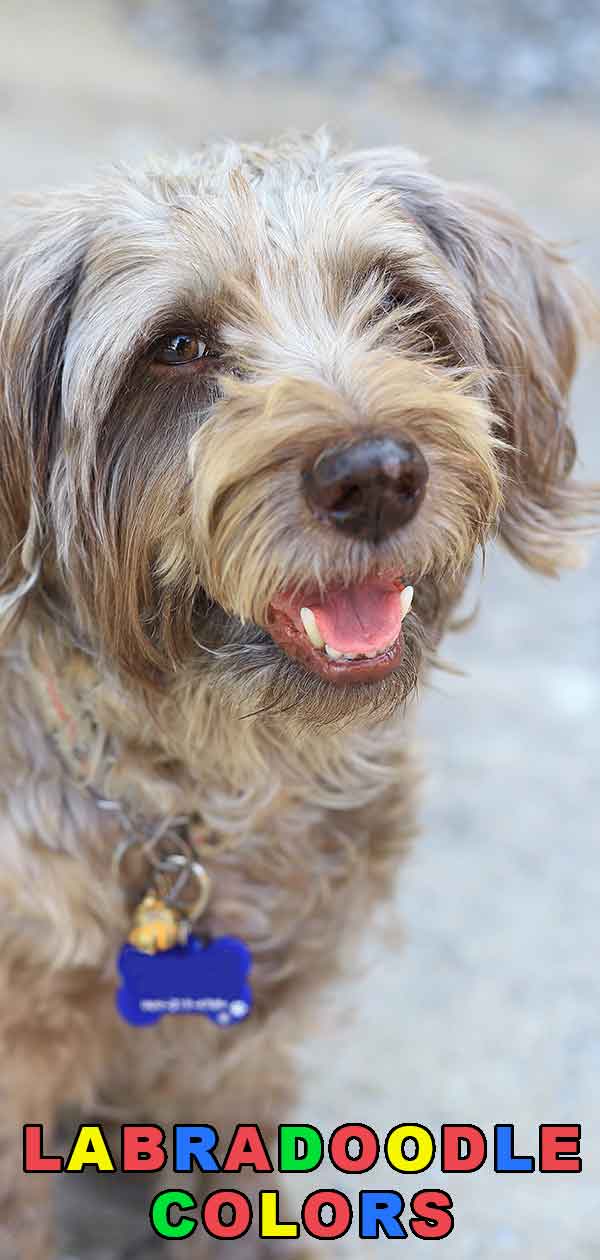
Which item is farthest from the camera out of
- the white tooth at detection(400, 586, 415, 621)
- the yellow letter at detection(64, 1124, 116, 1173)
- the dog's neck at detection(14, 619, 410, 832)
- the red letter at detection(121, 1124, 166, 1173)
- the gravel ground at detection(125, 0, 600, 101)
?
the gravel ground at detection(125, 0, 600, 101)

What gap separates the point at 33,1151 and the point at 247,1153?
414 millimetres

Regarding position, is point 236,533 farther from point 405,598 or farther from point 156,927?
point 156,927

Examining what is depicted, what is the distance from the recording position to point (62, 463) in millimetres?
1956

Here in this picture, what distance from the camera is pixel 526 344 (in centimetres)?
222

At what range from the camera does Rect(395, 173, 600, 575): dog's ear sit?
216cm

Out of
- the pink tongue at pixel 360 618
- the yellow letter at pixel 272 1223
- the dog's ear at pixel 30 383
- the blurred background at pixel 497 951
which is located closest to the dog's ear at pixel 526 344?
the blurred background at pixel 497 951

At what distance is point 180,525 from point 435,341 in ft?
1.61

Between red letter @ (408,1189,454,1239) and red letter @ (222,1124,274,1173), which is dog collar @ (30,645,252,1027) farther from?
red letter @ (408,1189,454,1239)

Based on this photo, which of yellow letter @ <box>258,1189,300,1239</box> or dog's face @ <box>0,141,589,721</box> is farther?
yellow letter @ <box>258,1189,300,1239</box>

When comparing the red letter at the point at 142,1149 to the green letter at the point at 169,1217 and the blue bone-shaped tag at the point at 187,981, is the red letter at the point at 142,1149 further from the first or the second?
the blue bone-shaped tag at the point at 187,981

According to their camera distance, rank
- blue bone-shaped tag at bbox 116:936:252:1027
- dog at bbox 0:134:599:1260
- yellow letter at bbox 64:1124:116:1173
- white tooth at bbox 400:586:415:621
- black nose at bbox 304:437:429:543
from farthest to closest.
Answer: yellow letter at bbox 64:1124:116:1173, blue bone-shaped tag at bbox 116:936:252:1027, white tooth at bbox 400:586:415:621, dog at bbox 0:134:599:1260, black nose at bbox 304:437:429:543

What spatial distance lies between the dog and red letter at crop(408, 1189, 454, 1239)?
0.42m

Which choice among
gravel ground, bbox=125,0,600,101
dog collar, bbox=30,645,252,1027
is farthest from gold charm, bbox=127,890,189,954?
gravel ground, bbox=125,0,600,101

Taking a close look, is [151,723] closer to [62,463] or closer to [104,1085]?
[62,463]
